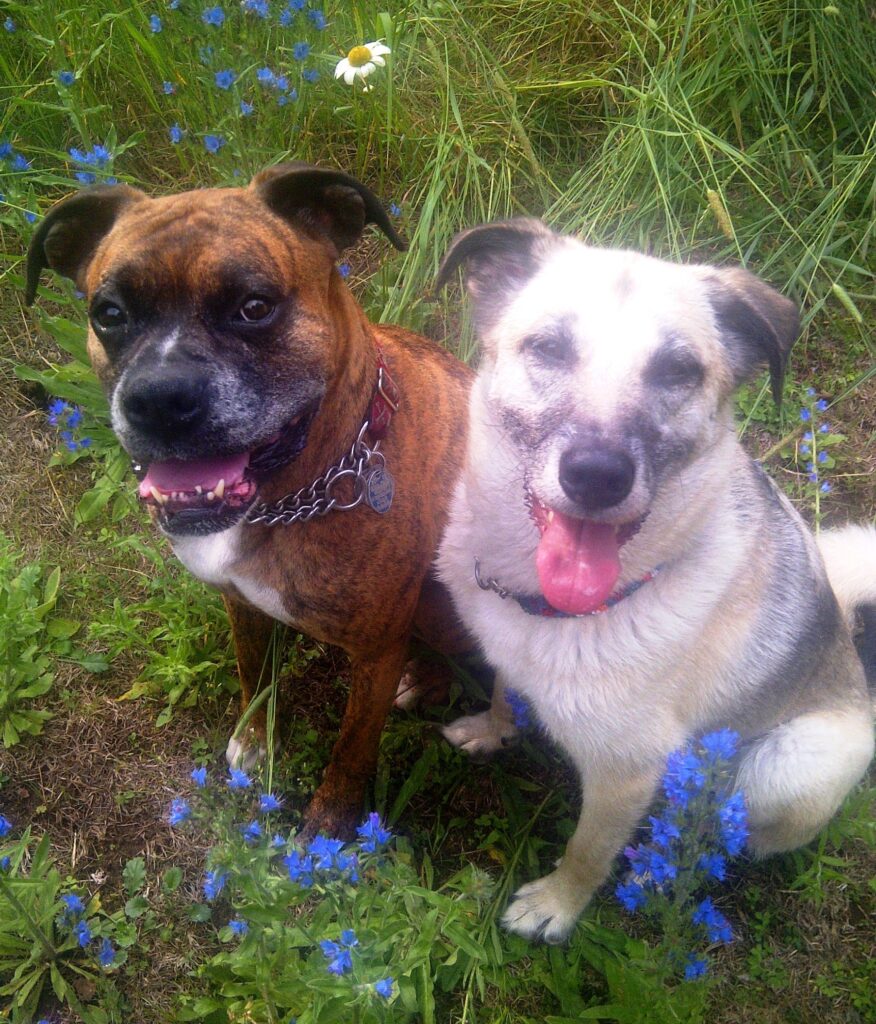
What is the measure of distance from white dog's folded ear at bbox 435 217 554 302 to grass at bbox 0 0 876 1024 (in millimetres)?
1166

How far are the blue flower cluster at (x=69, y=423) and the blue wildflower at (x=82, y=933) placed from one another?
1826 mm

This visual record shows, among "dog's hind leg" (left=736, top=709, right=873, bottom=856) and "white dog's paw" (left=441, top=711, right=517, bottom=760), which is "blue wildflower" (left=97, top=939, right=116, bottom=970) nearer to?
"white dog's paw" (left=441, top=711, right=517, bottom=760)

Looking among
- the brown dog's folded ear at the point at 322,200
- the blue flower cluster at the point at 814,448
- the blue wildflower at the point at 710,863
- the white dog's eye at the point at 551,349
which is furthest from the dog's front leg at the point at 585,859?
the blue flower cluster at the point at 814,448

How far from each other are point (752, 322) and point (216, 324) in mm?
1454

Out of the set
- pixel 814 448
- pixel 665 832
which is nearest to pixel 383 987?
pixel 665 832

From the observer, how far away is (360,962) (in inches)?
66.2

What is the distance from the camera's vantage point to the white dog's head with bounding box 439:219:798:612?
6.01 ft

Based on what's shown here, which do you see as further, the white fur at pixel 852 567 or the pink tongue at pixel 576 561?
the white fur at pixel 852 567

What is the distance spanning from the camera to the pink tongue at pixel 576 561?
1.96 meters

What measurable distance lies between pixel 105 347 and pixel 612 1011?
228cm

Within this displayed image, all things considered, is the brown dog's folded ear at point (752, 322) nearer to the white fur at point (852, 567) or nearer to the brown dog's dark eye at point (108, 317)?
the white fur at point (852, 567)

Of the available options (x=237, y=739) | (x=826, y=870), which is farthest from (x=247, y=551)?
(x=826, y=870)

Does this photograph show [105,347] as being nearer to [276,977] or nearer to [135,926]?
[276,977]

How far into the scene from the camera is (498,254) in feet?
7.46
